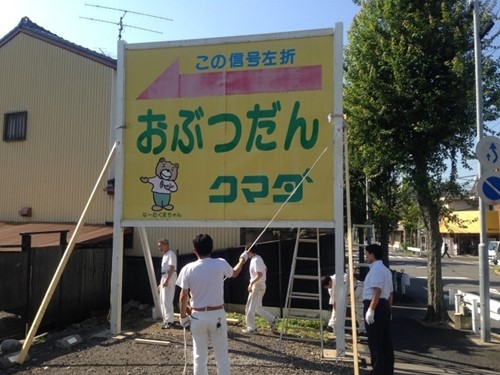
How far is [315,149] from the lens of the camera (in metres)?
8.01

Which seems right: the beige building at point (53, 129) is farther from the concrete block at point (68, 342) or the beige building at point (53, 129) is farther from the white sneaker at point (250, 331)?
the concrete block at point (68, 342)

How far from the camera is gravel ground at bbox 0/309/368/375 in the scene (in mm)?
6797

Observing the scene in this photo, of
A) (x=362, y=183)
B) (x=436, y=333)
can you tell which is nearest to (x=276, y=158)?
(x=436, y=333)

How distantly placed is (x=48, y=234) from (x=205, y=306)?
9.49 meters

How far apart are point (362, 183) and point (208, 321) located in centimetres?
1607

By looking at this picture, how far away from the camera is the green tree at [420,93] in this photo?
11703 millimetres

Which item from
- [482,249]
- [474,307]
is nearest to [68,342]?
[482,249]

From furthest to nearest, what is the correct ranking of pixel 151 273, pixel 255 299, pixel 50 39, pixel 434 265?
pixel 50 39 → pixel 434 265 → pixel 151 273 → pixel 255 299

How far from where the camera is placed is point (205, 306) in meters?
5.34

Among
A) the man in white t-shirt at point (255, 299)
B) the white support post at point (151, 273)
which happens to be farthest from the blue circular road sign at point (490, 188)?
the white support post at point (151, 273)

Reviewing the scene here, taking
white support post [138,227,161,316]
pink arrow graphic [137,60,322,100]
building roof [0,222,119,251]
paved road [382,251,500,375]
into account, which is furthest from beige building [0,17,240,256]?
paved road [382,251,500,375]

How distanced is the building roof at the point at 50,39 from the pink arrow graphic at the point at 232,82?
669cm

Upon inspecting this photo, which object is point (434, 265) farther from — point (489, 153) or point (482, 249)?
point (489, 153)

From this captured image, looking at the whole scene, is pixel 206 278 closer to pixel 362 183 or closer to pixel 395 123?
pixel 395 123
